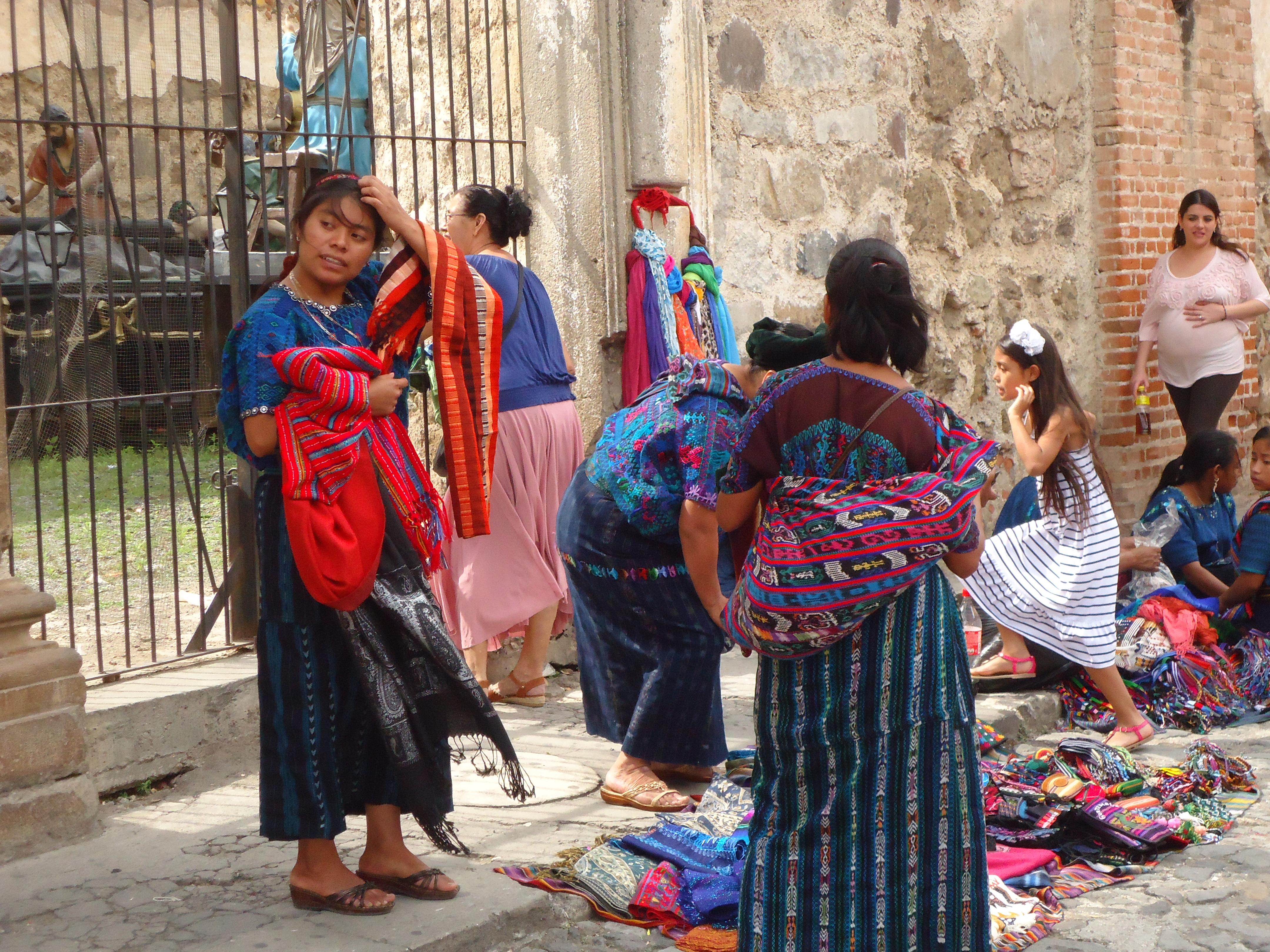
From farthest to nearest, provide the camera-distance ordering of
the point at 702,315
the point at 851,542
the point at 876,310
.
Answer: the point at 702,315, the point at 876,310, the point at 851,542

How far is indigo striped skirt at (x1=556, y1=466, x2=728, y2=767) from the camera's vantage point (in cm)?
387

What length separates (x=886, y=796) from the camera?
2.77 metres

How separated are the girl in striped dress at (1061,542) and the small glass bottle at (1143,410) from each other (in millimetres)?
3078

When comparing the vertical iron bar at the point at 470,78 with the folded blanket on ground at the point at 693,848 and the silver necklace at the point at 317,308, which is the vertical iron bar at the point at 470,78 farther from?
the folded blanket on ground at the point at 693,848

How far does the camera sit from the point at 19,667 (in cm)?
352

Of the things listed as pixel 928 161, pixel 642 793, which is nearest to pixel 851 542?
pixel 642 793

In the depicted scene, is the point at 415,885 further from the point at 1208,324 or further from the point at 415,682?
the point at 1208,324

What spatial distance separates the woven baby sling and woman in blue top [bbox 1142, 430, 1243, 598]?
3.69 metres

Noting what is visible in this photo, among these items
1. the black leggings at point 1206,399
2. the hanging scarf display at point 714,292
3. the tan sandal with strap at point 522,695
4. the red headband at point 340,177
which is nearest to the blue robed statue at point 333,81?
the hanging scarf display at point 714,292

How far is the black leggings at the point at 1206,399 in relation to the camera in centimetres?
780

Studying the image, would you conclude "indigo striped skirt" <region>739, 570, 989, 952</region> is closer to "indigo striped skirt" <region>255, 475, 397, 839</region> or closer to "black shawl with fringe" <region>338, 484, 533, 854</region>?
"black shawl with fringe" <region>338, 484, 533, 854</region>

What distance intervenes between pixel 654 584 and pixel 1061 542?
2000 millimetres

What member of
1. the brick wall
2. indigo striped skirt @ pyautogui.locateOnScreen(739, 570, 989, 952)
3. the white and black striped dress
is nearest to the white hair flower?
the white and black striped dress

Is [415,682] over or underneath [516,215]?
underneath
